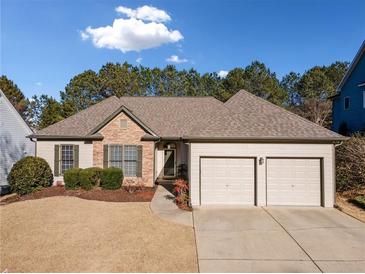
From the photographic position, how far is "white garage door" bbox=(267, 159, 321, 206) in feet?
38.7

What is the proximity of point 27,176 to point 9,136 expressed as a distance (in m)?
7.92

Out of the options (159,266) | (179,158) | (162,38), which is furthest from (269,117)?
(162,38)

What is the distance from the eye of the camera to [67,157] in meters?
16.0

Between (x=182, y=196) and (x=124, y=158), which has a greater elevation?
(x=124, y=158)

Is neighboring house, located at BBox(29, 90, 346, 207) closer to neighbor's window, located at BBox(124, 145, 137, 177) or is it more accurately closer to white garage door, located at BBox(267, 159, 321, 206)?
white garage door, located at BBox(267, 159, 321, 206)

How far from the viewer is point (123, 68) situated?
38.6m

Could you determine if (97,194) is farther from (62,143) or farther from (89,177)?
(62,143)

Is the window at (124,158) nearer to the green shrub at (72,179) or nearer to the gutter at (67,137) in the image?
the gutter at (67,137)

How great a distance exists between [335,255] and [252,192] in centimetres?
534

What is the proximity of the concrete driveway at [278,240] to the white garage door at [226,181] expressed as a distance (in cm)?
97

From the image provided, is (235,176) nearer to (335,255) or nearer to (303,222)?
(303,222)

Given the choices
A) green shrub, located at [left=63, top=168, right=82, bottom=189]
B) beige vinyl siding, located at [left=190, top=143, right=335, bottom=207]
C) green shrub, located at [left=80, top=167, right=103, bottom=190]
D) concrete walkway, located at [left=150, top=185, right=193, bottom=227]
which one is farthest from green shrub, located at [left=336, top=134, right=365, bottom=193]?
green shrub, located at [left=63, top=168, right=82, bottom=189]

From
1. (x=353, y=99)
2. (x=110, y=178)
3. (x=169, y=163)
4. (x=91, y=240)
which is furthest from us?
(x=353, y=99)

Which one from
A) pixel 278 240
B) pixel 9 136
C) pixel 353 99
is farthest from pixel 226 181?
pixel 9 136
